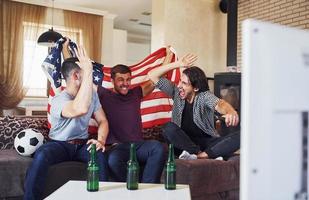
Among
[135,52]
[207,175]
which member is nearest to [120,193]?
[207,175]

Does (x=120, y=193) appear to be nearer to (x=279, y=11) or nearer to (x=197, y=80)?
(x=197, y=80)

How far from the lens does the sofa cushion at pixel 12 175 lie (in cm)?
220

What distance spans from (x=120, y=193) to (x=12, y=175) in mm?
1041

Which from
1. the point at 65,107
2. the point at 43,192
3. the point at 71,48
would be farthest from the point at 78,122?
the point at 71,48

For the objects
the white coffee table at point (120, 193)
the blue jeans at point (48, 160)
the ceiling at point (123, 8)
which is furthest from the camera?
the ceiling at point (123, 8)

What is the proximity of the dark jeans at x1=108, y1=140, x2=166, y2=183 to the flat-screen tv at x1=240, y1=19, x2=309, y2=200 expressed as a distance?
169cm

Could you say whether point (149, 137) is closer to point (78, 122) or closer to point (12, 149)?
point (78, 122)

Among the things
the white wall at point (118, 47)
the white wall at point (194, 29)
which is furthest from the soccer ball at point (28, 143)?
the white wall at point (118, 47)

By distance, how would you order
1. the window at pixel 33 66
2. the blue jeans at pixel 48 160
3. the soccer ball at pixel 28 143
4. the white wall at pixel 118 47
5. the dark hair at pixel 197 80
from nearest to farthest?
the blue jeans at pixel 48 160 → the soccer ball at pixel 28 143 → the dark hair at pixel 197 80 → the window at pixel 33 66 → the white wall at pixel 118 47

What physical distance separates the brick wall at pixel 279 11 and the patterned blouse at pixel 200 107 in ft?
9.74

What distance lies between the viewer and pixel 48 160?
213cm

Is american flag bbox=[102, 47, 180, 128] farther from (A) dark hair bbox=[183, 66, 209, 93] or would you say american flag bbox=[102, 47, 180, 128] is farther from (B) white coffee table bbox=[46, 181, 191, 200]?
(B) white coffee table bbox=[46, 181, 191, 200]

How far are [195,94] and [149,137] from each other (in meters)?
0.58

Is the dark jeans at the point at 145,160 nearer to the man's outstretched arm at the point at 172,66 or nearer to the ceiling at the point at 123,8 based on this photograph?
the man's outstretched arm at the point at 172,66
